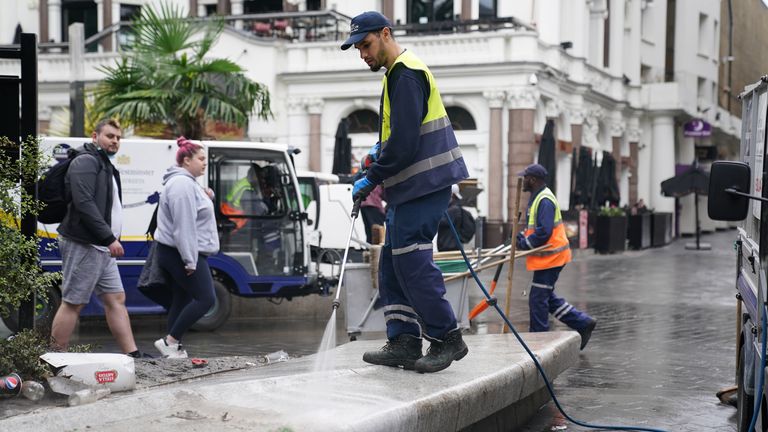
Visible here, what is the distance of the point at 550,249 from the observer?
1092 centimetres

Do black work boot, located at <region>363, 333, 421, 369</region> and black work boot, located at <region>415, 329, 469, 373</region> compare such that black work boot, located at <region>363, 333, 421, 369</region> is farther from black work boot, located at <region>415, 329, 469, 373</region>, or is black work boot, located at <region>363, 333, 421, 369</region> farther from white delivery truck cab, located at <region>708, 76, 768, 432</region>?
white delivery truck cab, located at <region>708, 76, 768, 432</region>

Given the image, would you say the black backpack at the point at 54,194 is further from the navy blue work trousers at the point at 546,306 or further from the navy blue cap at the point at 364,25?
the navy blue work trousers at the point at 546,306

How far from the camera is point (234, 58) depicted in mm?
33812

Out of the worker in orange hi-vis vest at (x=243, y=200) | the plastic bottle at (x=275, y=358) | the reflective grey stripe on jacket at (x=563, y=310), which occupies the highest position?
the worker in orange hi-vis vest at (x=243, y=200)

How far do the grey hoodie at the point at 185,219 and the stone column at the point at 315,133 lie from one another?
78.3 feet

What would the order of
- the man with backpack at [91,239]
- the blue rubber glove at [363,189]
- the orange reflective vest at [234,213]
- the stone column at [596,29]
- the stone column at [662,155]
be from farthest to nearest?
the stone column at [662,155]
the stone column at [596,29]
the orange reflective vest at [234,213]
the man with backpack at [91,239]
the blue rubber glove at [363,189]

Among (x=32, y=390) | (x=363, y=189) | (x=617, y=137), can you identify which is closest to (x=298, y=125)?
(x=617, y=137)

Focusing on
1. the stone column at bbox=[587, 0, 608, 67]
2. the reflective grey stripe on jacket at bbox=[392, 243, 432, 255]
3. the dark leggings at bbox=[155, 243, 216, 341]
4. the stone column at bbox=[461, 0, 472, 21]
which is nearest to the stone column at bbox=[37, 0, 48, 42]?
the stone column at bbox=[461, 0, 472, 21]

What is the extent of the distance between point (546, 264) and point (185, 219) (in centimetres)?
351

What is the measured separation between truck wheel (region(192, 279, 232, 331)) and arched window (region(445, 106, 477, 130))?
20280 millimetres

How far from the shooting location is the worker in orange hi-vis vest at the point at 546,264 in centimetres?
1091

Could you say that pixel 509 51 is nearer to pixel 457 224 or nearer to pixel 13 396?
pixel 457 224

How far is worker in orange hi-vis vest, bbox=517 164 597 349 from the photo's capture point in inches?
429

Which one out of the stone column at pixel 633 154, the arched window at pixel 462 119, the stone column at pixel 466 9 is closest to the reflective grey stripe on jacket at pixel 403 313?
the arched window at pixel 462 119
